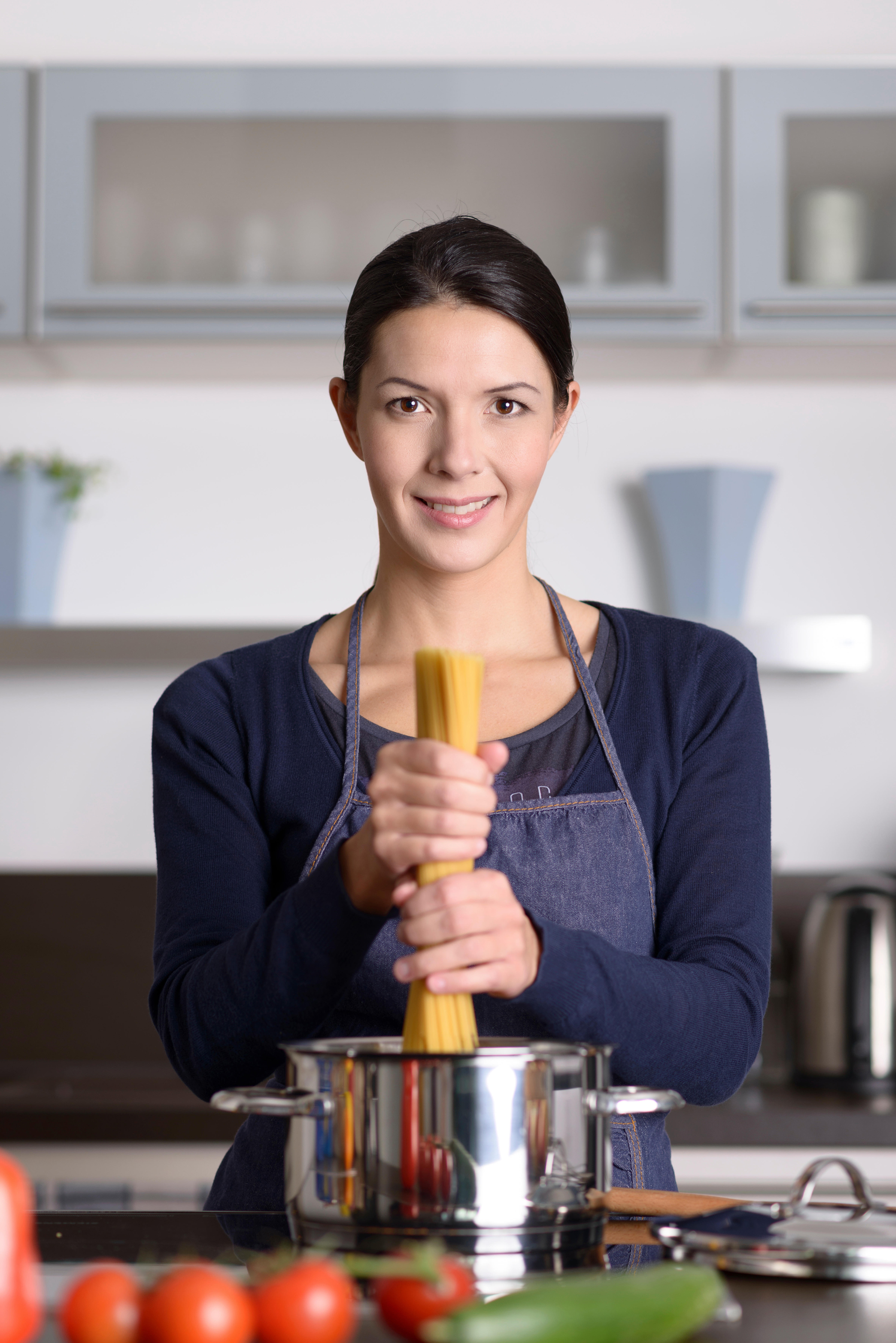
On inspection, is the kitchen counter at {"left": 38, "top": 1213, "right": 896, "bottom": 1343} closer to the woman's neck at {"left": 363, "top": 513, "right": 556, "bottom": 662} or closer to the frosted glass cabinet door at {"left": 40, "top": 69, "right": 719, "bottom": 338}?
the woman's neck at {"left": 363, "top": 513, "right": 556, "bottom": 662}

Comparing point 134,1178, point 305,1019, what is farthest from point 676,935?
point 134,1178

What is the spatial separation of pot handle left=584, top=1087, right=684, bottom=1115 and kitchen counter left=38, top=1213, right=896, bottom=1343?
0.09 meters

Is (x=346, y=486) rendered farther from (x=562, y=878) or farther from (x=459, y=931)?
(x=459, y=931)

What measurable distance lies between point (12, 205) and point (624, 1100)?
6.73ft

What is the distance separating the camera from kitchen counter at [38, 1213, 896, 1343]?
604 millimetres

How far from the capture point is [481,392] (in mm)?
1181

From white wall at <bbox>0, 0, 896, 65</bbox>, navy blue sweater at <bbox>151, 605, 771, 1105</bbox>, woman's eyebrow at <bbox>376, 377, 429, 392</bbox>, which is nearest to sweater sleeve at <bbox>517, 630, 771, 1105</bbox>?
navy blue sweater at <bbox>151, 605, 771, 1105</bbox>

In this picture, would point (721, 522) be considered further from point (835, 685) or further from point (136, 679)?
point (136, 679)

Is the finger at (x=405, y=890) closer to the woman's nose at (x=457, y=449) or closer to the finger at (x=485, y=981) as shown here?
the finger at (x=485, y=981)

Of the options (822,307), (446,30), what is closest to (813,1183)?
(822,307)

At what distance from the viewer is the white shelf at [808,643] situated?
7.73 ft

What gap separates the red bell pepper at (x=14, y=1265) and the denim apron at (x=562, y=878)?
64cm

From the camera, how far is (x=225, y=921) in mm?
1147

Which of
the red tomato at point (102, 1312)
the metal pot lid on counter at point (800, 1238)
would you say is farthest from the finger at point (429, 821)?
the red tomato at point (102, 1312)
